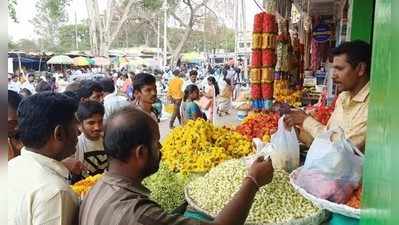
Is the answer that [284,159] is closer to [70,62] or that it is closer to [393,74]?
[393,74]

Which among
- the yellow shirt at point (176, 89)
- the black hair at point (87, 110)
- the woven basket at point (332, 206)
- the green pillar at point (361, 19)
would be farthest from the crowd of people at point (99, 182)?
the yellow shirt at point (176, 89)

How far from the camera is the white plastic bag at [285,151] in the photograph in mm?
2826

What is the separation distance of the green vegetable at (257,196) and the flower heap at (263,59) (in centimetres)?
423

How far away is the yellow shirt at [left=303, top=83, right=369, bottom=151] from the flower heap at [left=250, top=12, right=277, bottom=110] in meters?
3.84

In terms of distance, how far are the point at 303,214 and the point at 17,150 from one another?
181 centimetres

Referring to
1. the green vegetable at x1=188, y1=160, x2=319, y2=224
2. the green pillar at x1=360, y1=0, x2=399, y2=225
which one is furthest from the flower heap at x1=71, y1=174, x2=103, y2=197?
the green pillar at x1=360, y1=0, x2=399, y2=225

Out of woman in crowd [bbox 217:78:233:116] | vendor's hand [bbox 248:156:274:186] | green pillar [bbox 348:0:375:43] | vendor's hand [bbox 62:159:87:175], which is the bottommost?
woman in crowd [bbox 217:78:233:116]

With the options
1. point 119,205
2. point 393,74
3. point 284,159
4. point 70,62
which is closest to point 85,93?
point 284,159

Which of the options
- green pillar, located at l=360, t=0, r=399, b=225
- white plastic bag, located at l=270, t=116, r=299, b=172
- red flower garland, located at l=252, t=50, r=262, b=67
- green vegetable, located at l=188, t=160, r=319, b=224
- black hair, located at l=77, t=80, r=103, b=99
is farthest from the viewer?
red flower garland, located at l=252, t=50, r=262, b=67

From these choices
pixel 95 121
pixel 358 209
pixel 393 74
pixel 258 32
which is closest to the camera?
pixel 393 74

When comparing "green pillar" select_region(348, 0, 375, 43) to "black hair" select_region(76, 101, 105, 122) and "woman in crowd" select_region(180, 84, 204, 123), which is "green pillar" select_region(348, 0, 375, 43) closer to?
"woman in crowd" select_region(180, 84, 204, 123)

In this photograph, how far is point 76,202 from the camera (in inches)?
66.5

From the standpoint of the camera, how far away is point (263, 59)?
675cm

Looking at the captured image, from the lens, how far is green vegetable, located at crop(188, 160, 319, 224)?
7.38ft
